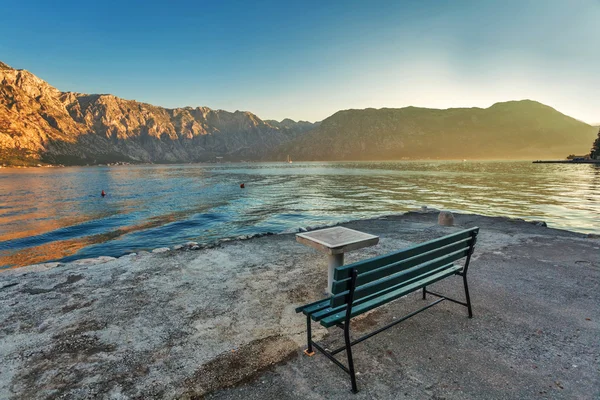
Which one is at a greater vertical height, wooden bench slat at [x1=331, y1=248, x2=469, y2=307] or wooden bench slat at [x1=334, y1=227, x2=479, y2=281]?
wooden bench slat at [x1=334, y1=227, x2=479, y2=281]

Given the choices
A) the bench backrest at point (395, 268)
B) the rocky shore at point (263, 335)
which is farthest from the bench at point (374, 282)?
the rocky shore at point (263, 335)

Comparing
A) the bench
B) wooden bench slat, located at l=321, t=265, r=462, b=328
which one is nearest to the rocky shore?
the bench

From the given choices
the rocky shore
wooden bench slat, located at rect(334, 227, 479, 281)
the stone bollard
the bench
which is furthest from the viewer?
the stone bollard

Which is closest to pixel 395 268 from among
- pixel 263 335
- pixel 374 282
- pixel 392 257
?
pixel 392 257

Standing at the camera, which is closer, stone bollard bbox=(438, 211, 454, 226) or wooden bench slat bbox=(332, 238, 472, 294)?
wooden bench slat bbox=(332, 238, 472, 294)

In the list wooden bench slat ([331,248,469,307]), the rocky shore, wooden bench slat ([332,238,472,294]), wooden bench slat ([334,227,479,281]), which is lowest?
the rocky shore

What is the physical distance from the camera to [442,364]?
156 inches

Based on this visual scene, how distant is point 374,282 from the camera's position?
168 inches

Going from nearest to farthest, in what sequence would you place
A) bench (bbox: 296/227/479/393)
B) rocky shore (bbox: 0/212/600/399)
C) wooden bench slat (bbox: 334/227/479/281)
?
wooden bench slat (bbox: 334/227/479/281), bench (bbox: 296/227/479/393), rocky shore (bbox: 0/212/600/399)

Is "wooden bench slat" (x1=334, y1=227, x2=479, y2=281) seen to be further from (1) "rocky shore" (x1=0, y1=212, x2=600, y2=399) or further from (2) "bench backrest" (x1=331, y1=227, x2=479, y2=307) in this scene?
(1) "rocky shore" (x1=0, y1=212, x2=600, y2=399)

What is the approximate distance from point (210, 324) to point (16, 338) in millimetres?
3109

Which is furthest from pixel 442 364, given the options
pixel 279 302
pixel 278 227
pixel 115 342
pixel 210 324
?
pixel 278 227

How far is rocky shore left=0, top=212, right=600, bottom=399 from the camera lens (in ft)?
11.8

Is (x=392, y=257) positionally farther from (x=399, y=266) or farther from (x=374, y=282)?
(x=374, y=282)
